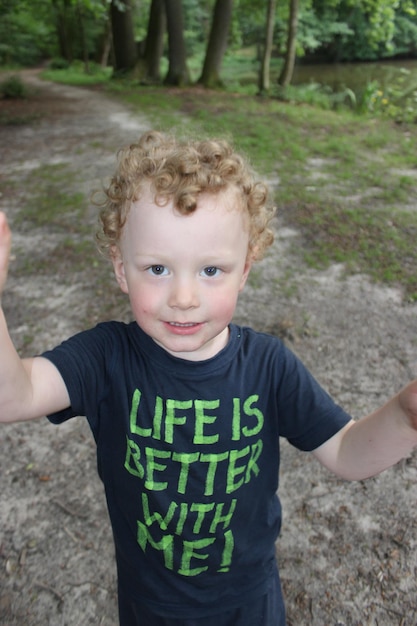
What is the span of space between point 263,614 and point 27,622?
3.74 ft

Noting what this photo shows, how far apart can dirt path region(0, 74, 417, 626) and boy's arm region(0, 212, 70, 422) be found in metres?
1.32

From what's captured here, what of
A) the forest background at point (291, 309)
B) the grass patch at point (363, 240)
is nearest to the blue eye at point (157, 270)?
the forest background at point (291, 309)

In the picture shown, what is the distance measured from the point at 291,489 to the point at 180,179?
6.26 ft

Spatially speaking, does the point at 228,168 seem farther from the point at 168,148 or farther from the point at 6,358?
the point at 6,358

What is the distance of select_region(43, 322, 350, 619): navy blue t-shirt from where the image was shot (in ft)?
4.24

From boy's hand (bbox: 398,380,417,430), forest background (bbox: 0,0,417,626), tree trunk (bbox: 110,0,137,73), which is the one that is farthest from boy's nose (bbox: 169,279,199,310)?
tree trunk (bbox: 110,0,137,73)

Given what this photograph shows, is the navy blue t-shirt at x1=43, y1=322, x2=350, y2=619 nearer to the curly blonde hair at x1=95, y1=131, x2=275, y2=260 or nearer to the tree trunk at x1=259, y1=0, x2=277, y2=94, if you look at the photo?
the curly blonde hair at x1=95, y1=131, x2=275, y2=260

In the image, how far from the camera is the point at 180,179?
3.99 ft

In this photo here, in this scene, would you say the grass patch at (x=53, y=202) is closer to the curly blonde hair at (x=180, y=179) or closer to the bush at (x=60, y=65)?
the curly blonde hair at (x=180, y=179)

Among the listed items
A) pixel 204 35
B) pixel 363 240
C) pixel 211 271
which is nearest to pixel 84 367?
pixel 211 271

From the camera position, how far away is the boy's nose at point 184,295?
3.79 ft

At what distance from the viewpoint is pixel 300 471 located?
106 inches

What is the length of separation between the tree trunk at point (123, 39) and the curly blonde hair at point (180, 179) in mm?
19192

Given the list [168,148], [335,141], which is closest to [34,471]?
[168,148]
